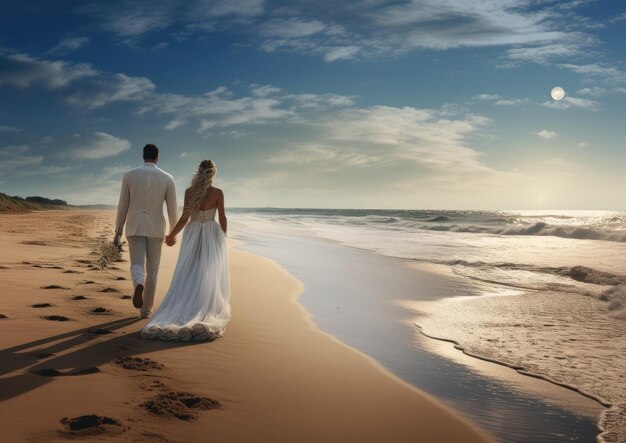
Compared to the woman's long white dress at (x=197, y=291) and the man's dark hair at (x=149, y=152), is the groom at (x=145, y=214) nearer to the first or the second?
the man's dark hair at (x=149, y=152)

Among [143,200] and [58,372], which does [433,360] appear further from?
[143,200]

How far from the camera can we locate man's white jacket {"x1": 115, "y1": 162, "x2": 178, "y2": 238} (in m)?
6.46

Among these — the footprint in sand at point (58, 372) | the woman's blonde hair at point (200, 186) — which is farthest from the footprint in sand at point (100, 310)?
the footprint in sand at point (58, 372)

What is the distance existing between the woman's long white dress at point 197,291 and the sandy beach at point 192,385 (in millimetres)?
190

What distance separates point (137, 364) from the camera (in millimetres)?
4496

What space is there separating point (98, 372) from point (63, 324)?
191 centimetres

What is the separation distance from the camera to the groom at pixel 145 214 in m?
6.46

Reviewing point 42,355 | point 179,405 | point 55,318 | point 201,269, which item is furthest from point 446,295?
point 42,355

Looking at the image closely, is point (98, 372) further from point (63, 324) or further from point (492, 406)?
point (492, 406)

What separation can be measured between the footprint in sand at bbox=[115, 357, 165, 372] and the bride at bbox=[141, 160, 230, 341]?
100 centimetres

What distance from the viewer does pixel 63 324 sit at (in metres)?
5.79

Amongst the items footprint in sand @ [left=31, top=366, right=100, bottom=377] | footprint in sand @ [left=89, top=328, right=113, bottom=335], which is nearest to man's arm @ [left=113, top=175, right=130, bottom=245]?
footprint in sand @ [left=89, top=328, right=113, bottom=335]

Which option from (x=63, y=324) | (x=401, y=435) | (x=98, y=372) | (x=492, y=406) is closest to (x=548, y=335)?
(x=492, y=406)

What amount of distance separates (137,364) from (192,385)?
0.68m
